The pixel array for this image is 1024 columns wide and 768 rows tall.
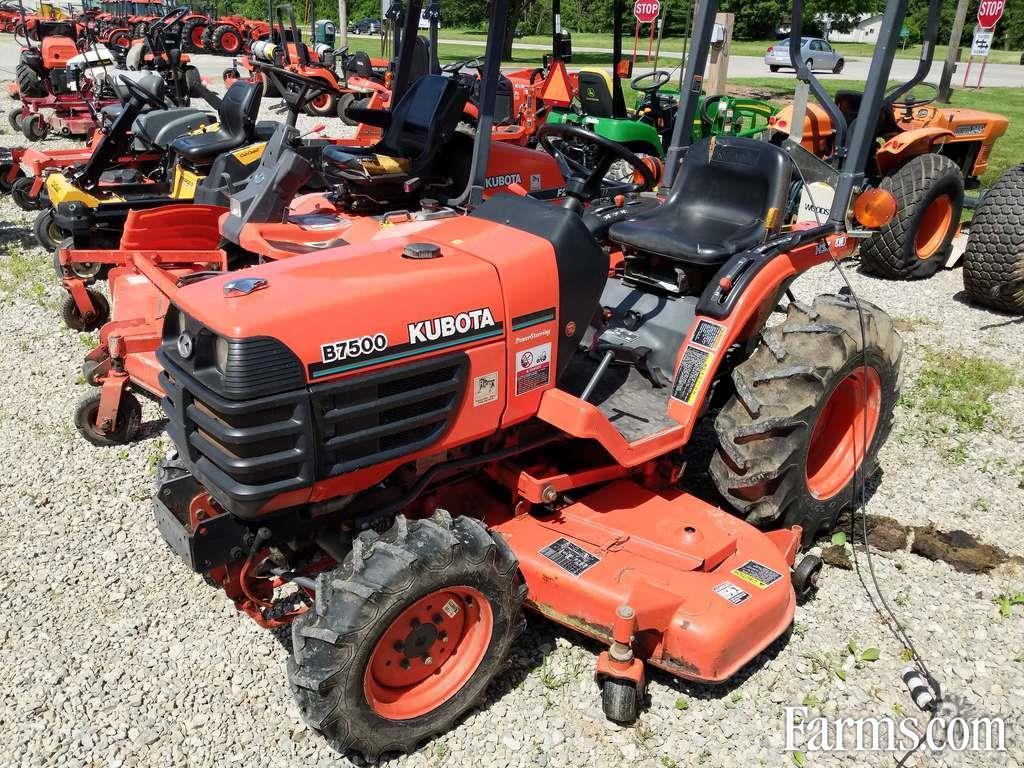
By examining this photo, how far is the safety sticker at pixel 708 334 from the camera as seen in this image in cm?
333

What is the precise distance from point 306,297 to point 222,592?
4.98ft

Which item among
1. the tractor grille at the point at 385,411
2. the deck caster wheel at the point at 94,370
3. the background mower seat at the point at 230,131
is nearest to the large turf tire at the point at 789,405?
the tractor grille at the point at 385,411

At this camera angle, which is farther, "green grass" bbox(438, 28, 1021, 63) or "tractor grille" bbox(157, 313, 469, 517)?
"green grass" bbox(438, 28, 1021, 63)

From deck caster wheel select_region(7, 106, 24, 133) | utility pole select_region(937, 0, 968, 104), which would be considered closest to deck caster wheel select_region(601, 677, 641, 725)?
utility pole select_region(937, 0, 968, 104)

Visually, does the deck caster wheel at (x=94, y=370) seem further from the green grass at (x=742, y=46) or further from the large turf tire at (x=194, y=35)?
the green grass at (x=742, y=46)

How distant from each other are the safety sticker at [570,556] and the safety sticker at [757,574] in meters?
0.53

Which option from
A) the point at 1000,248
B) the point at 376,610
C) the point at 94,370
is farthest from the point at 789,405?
the point at 1000,248

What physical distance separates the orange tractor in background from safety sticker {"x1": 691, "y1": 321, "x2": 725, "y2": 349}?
158 inches

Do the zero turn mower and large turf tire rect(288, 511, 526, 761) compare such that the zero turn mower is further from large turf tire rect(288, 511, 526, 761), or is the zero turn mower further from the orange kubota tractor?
the orange kubota tractor

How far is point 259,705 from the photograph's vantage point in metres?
2.92

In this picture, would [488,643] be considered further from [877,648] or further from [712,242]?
[712,242]

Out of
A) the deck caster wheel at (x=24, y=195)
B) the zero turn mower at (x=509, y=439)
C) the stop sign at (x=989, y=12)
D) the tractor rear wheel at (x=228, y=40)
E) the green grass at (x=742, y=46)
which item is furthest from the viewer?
the green grass at (x=742, y=46)

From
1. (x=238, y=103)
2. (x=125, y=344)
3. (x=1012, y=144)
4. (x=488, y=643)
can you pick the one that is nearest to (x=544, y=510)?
(x=488, y=643)

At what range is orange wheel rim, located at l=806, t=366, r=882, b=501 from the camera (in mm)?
3826
